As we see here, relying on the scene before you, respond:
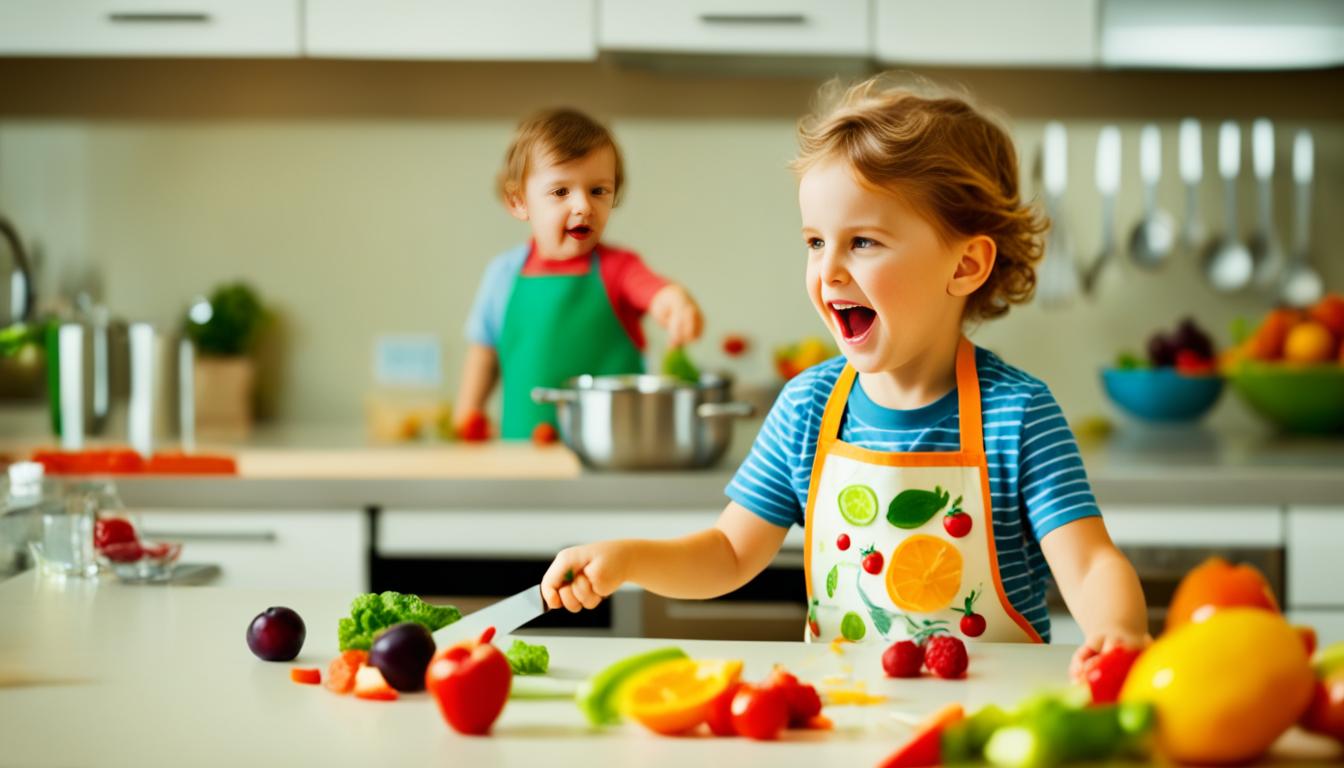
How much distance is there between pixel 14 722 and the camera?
2.86ft

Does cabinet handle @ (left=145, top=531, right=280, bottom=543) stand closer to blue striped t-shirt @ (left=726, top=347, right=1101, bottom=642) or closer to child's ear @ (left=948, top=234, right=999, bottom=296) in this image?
blue striped t-shirt @ (left=726, top=347, right=1101, bottom=642)

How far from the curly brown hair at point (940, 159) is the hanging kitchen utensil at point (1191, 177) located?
162 cm

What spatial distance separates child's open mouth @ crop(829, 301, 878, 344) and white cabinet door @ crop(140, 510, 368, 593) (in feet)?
3.80

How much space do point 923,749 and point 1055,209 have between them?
7.09 ft

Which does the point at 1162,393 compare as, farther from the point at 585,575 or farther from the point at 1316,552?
the point at 585,575

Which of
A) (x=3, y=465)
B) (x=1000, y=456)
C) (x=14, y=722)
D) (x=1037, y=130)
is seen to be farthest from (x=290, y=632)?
(x=1037, y=130)

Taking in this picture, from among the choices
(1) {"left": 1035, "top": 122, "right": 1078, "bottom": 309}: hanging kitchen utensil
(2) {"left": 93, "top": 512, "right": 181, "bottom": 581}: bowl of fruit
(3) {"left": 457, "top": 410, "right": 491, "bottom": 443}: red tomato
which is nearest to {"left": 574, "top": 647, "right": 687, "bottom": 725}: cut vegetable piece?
(2) {"left": 93, "top": 512, "right": 181, "bottom": 581}: bowl of fruit

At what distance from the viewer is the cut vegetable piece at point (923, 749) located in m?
0.76

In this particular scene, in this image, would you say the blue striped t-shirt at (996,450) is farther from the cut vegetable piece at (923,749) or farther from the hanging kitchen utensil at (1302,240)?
the hanging kitchen utensil at (1302,240)

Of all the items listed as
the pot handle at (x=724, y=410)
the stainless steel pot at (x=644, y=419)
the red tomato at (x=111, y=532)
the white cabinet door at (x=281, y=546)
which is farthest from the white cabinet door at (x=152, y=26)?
the red tomato at (x=111, y=532)

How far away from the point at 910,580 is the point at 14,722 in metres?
0.73

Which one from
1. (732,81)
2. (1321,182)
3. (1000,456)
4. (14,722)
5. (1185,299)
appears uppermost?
(732,81)

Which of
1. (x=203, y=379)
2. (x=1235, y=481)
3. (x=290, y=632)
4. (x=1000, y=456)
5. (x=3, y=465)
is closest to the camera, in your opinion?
(x=290, y=632)

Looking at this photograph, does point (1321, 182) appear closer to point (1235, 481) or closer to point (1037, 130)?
point (1037, 130)
